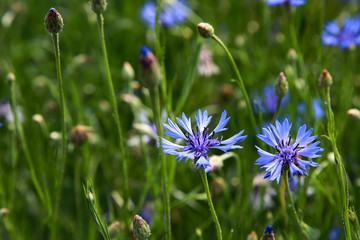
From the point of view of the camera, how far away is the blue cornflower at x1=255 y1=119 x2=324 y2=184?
65cm

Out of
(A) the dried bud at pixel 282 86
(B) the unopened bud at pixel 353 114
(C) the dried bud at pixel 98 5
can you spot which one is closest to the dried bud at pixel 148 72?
(C) the dried bud at pixel 98 5

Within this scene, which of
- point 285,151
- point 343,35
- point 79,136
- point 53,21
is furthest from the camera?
point 343,35

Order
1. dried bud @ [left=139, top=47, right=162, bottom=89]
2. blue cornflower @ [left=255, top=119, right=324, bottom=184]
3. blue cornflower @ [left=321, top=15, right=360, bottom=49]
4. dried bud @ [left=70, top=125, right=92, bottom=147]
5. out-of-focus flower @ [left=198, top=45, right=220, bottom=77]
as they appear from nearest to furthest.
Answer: blue cornflower @ [left=255, top=119, right=324, bottom=184], dried bud @ [left=139, top=47, right=162, bottom=89], dried bud @ [left=70, top=125, right=92, bottom=147], blue cornflower @ [left=321, top=15, right=360, bottom=49], out-of-focus flower @ [left=198, top=45, right=220, bottom=77]

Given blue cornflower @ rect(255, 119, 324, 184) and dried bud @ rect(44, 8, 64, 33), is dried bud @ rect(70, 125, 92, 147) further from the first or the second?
blue cornflower @ rect(255, 119, 324, 184)

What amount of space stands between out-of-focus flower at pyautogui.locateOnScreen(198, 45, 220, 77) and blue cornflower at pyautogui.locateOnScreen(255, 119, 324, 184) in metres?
0.95

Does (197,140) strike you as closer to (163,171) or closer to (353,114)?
(163,171)

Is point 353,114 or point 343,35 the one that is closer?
point 353,114

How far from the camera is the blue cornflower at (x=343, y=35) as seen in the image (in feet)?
4.72

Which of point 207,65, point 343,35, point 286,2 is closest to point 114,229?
point 286,2

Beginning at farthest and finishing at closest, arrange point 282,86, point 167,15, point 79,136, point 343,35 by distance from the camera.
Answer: point 167,15, point 343,35, point 79,136, point 282,86

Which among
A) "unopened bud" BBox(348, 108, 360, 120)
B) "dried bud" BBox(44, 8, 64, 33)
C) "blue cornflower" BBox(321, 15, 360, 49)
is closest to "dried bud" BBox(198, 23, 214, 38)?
"dried bud" BBox(44, 8, 64, 33)

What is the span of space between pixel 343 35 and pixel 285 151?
36.8 inches

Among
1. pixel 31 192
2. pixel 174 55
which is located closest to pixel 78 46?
pixel 174 55

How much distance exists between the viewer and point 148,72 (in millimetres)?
916
